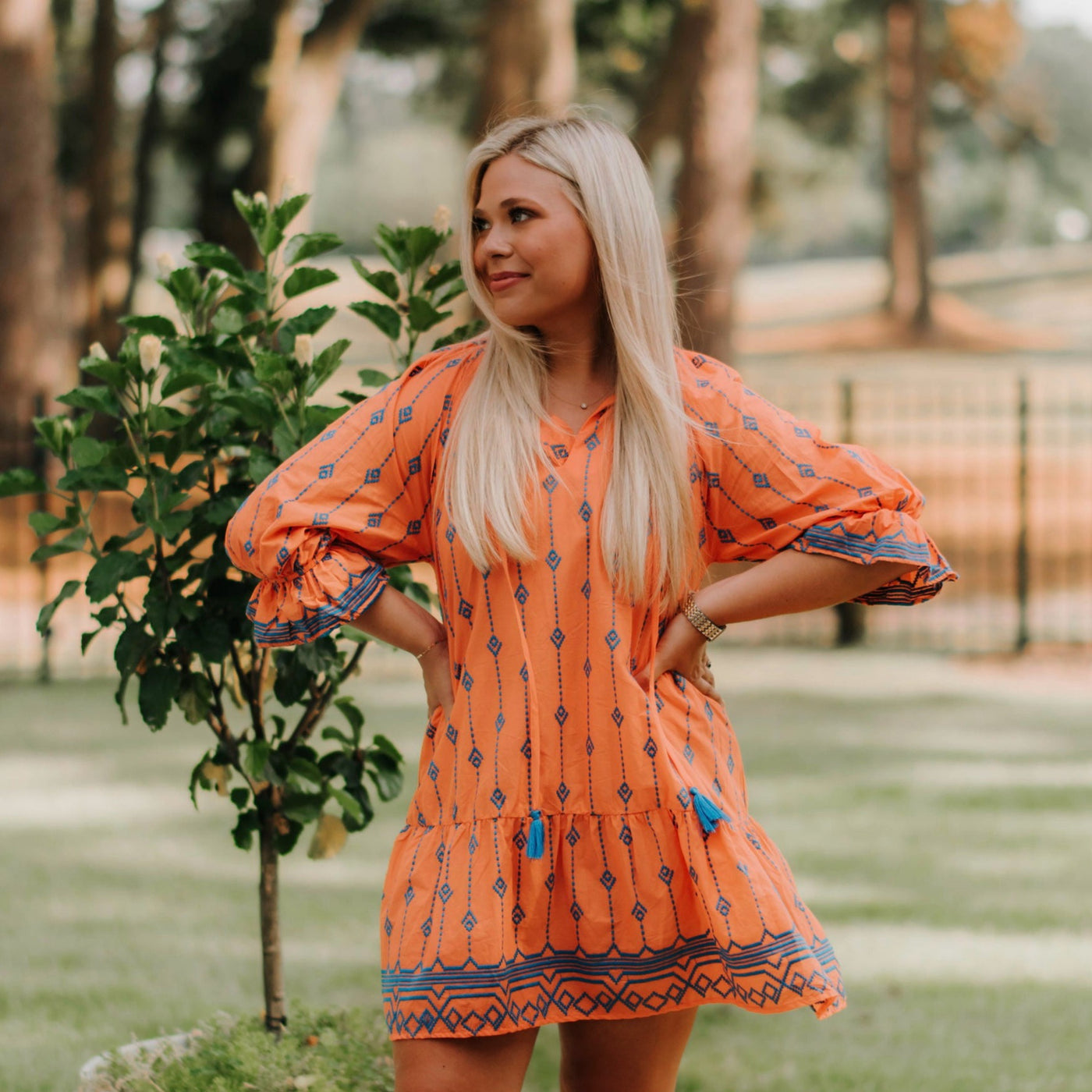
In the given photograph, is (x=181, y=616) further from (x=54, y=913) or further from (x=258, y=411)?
(x=54, y=913)

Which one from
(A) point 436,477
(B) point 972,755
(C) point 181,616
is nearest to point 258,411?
(C) point 181,616

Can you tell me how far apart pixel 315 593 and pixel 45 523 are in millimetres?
995

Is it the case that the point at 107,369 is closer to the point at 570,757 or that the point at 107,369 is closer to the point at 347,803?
the point at 347,803

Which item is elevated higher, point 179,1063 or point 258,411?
point 258,411

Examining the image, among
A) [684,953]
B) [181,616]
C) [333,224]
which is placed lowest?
[684,953]

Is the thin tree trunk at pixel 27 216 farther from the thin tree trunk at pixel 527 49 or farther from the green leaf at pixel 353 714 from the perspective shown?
the green leaf at pixel 353 714

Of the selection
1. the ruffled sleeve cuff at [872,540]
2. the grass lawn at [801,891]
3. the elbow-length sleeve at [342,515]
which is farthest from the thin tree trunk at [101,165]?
the ruffled sleeve cuff at [872,540]

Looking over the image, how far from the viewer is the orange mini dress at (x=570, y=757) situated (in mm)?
2250

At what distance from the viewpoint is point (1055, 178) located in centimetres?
5056

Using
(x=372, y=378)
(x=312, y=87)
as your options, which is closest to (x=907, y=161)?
(x=312, y=87)

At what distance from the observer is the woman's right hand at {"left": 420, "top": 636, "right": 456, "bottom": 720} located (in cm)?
238

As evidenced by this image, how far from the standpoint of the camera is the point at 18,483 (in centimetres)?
293

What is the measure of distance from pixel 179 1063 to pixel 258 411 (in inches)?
57.1

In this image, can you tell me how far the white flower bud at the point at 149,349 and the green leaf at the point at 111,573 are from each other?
1.25 feet
